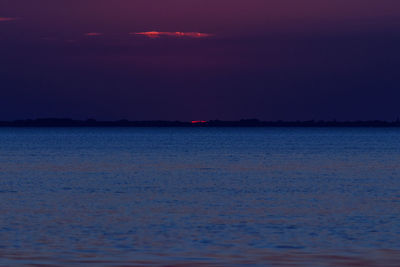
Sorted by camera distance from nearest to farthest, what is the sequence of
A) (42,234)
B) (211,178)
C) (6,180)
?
(42,234) < (6,180) < (211,178)

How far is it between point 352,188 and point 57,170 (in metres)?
26.3

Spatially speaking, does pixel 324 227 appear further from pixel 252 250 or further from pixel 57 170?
pixel 57 170

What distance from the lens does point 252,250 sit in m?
19.4

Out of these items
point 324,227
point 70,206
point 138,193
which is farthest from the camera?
point 138,193

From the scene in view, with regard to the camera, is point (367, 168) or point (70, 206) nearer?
point (70, 206)

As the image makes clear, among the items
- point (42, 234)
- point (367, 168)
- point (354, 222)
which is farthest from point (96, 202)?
point (367, 168)

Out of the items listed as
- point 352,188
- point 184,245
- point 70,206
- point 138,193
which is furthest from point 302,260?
point 352,188

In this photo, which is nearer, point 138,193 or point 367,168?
point 138,193

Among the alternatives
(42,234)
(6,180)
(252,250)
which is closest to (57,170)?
(6,180)

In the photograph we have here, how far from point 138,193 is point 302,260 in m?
19.9

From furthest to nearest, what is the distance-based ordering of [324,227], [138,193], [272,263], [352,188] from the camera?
[352,188]
[138,193]
[324,227]
[272,263]

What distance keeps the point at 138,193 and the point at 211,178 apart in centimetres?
1145

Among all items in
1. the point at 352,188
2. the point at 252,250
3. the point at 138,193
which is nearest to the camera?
the point at 252,250

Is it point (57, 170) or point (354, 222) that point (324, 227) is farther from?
point (57, 170)
